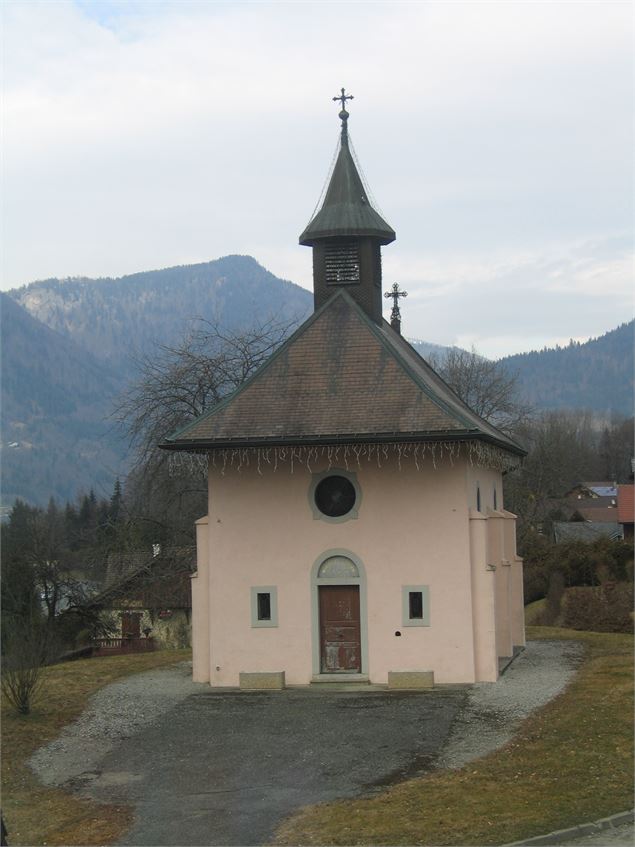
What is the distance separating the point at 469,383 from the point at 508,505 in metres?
6.19

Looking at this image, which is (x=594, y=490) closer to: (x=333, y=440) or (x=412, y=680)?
(x=412, y=680)

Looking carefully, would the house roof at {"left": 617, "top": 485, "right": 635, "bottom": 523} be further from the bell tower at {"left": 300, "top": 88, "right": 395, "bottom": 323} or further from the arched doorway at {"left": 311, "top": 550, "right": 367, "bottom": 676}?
the arched doorway at {"left": 311, "top": 550, "right": 367, "bottom": 676}

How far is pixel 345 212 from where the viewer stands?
2616 centimetres

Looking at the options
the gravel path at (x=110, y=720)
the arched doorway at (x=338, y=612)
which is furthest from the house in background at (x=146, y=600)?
the arched doorway at (x=338, y=612)

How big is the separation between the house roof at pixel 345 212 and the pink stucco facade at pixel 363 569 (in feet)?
18.0

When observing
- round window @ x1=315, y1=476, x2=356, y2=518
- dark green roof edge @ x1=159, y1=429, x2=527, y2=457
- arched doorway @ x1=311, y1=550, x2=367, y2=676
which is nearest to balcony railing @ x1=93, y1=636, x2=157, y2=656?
arched doorway @ x1=311, y1=550, x2=367, y2=676

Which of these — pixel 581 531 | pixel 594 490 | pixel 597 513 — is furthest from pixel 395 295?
pixel 594 490

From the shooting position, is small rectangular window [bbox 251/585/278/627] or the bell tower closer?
small rectangular window [bbox 251/585/278/627]

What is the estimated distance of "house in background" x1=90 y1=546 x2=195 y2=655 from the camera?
32.7 meters

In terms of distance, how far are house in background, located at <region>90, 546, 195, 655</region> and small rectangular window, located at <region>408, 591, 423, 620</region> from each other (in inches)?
276

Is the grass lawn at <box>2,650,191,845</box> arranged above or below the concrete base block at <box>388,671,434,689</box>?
below

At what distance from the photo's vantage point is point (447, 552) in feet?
75.2

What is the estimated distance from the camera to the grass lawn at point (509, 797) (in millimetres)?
13078

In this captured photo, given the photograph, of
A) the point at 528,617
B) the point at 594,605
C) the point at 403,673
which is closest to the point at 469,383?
the point at 528,617
